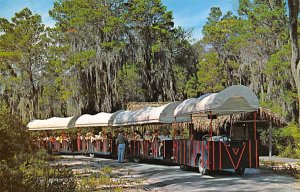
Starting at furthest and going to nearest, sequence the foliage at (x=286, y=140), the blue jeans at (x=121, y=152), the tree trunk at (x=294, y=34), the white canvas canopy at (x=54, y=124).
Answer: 1. the white canvas canopy at (x=54, y=124)
2. the foliage at (x=286, y=140)
3. the blue jeans at (x=121, y=152)
4. the tree trunk at (x=294, y=34)

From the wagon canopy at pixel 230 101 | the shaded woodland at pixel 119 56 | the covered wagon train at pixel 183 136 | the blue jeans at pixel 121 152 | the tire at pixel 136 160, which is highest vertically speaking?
the shaded woodland at pixel 119 56

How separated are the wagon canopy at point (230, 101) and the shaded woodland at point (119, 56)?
21.2 metres

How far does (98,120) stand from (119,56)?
11496 mm

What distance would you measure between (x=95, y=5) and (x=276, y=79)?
17804 millimetres

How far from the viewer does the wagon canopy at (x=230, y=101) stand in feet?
54.1

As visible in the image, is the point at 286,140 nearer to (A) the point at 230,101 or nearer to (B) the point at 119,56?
(B) the point at 119,56

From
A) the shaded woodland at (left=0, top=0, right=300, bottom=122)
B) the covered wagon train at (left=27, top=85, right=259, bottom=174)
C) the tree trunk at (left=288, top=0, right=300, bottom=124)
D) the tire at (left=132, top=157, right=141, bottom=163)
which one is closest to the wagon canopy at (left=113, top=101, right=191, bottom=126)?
the covered wagon train at (left=27, top=85, right=259, bottom=174)

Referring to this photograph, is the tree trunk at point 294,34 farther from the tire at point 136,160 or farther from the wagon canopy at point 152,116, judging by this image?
the tire at point 136,160

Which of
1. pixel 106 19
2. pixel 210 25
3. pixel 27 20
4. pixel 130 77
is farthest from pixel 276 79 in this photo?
pixel 27 20

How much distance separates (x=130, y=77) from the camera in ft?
145

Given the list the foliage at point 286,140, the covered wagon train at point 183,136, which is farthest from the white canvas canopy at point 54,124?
the foliage at point 286,140

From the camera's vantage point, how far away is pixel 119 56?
138ft

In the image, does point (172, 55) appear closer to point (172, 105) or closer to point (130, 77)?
point (130, 77)

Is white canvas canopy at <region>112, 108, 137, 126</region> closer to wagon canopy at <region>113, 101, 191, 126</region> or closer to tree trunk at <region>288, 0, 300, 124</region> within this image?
wagon canopy at <region>113, 101, 191, 126</region>
